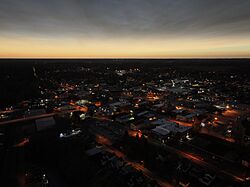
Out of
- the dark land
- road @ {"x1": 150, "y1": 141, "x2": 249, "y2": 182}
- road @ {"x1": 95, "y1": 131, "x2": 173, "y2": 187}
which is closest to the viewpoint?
road @ {"x1": 95, "y1": 131, "x2": 173, "y2": 187}

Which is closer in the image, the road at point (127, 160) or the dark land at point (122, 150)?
the road at point (127, 160)

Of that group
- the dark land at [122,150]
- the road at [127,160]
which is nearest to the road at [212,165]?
the dark land at [122,150]

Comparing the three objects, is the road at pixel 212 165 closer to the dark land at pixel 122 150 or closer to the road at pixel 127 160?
the dark land at pixel 122 150

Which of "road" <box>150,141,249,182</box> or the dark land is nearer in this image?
the dark land

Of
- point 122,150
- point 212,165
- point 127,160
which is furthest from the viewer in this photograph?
point 122,150

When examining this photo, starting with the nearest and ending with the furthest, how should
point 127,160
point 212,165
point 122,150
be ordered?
1. point 212,165
2. point 127,160
3. point 122,150

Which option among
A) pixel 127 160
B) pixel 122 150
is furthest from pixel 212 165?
pixel 122 150

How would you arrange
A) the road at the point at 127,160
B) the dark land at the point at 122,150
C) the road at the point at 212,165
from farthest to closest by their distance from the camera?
the road at the point at 212,165, the dark land at the point at 122,150, the road at the point at 127,160

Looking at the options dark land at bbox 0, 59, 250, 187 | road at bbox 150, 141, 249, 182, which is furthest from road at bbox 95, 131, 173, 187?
road at bbox 150, 141, 249, 182

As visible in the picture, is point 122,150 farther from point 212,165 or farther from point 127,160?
point 212,165

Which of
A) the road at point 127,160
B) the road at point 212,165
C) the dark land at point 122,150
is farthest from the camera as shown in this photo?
the road at point 212,165

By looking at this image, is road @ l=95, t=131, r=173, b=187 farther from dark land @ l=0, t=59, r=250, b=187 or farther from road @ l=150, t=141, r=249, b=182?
road @ l=150, t=141, r=249, b=182
